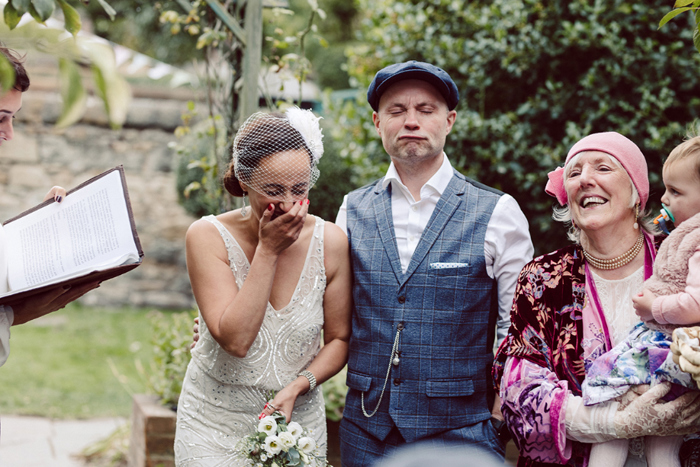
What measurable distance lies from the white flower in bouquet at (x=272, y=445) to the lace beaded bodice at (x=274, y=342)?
1.01 ft

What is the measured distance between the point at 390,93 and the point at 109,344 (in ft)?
18.7

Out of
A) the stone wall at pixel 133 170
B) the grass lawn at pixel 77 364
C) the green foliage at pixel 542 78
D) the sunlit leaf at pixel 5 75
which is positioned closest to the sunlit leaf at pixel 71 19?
the sunlit leaf at pixel 5 75

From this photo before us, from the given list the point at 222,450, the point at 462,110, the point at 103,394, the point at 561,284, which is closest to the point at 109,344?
the point at 103,394

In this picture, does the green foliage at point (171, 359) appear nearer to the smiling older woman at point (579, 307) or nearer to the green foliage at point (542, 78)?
the green foliage at point (542, 78)

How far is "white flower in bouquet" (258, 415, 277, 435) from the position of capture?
2102 millimetres

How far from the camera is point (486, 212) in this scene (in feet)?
8.38

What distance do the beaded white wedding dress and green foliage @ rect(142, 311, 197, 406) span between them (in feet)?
4.61

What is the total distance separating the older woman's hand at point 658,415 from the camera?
1.84m

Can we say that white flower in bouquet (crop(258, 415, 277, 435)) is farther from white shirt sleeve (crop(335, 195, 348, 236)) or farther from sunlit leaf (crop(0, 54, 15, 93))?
sunlit leaf (crop(0, 54, 15, 93))

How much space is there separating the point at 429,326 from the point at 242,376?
27.9 inches

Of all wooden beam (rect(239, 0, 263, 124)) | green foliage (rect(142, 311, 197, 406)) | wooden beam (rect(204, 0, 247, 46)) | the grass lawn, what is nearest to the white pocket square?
wooden beam (rect(239, 0, 263, 124))

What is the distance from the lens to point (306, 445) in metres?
2.14

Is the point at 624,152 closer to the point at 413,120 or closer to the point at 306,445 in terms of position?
the point at 413,120

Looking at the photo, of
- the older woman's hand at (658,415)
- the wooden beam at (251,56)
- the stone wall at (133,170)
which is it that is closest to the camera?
the older woman's hand at (658,415)
